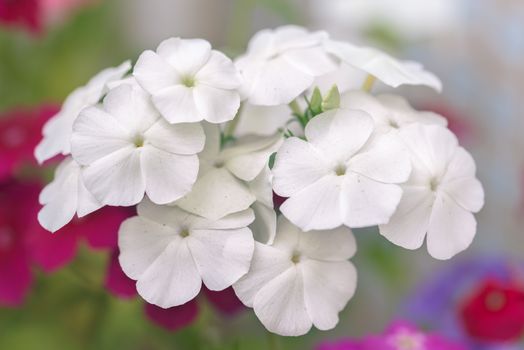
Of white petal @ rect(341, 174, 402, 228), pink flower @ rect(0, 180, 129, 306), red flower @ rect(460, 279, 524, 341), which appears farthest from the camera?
red flower @ rect(460, 279, 524, 341)

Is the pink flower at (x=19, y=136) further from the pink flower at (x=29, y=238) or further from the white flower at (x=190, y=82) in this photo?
the white flower at (x=190, y=82)

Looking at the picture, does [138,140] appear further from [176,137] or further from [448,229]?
[448,229]

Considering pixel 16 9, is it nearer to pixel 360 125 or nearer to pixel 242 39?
pixel 242 39

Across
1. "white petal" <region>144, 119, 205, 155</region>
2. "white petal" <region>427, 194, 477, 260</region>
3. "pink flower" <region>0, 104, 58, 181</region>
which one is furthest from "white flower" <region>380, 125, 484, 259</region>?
"pink flower" <region>0, 104, 58, 181</region>

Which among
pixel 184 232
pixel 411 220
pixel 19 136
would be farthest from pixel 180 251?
pixel 19 136

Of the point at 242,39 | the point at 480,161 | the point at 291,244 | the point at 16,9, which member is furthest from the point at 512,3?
the point at 291,244

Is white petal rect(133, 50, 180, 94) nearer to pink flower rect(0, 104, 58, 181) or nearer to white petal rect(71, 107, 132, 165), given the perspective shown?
white petal rect(71, 107, 132, 165)

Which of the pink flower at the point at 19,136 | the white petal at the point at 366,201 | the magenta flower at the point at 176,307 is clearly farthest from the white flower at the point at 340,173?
the pink flower at the point at 19,136
